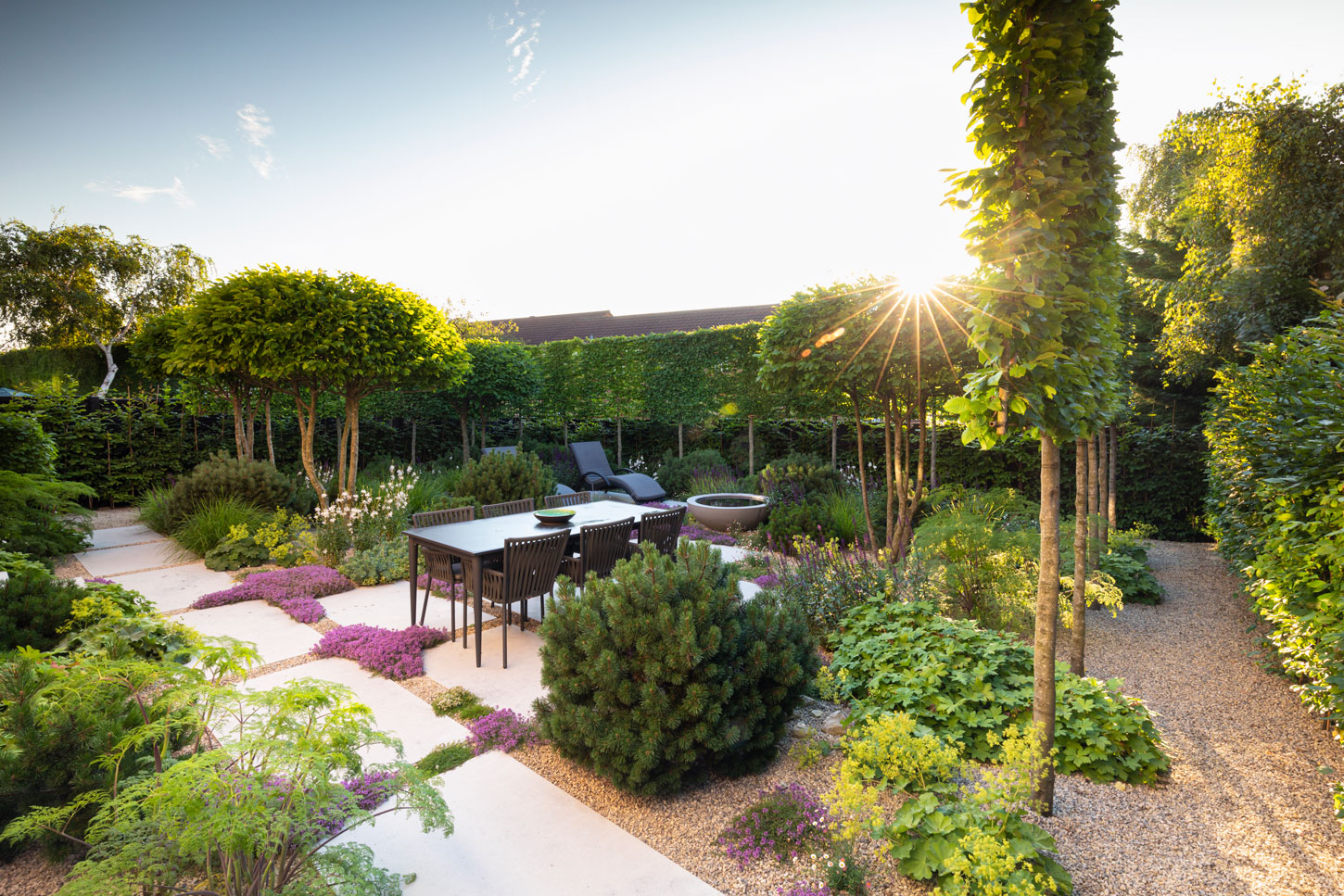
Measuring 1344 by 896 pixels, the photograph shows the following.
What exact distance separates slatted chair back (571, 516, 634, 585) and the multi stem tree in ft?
8.97

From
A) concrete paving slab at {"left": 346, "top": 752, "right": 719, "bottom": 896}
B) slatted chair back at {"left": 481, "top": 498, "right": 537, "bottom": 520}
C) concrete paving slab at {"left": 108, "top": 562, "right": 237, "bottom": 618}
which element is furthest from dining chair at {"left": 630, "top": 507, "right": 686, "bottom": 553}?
concrete paving slab at {"left": 108, "top": 562, "right": 237, "bottom": 618}

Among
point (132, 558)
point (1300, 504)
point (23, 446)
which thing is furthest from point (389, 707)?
point (23, 446)

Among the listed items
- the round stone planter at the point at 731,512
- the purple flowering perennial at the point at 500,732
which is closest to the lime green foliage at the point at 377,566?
the purple flowering perennial at the point at 500,732

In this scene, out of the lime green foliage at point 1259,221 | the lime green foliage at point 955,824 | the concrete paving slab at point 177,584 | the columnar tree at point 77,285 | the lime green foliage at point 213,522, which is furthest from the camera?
the columnar tree at point 77,285

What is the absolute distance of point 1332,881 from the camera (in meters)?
1.82

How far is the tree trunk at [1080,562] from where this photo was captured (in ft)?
9.46

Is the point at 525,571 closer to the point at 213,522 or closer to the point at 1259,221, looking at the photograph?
the point at 213,522

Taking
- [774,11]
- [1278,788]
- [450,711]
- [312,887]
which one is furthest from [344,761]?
[774,11]

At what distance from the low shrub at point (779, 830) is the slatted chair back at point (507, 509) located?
357cm

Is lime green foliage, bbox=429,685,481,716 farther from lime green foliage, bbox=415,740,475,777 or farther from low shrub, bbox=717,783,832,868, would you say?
low shrub, bbox=717,783,832,868

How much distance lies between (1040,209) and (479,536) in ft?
12.5

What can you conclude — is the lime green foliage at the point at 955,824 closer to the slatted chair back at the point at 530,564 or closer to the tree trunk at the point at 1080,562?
the tree trunk at the point at 1080,562

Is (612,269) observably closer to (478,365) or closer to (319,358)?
(478,365)

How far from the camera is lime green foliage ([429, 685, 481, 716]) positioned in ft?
9.89
